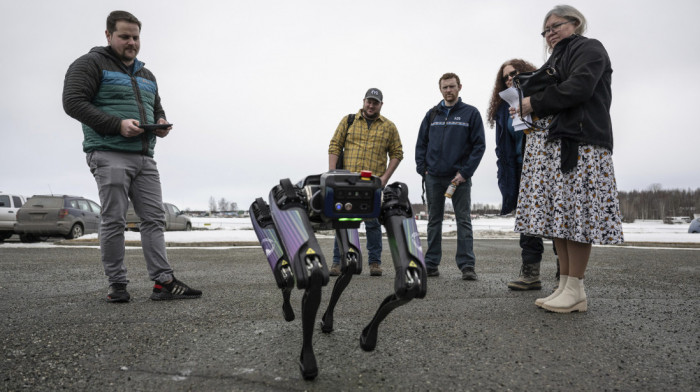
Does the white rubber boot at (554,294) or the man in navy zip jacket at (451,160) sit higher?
the man in navy zip jacket at (451,160)

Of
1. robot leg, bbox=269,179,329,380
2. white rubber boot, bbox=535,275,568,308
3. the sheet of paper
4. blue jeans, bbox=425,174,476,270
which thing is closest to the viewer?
robot leg, bbox=269,179,329,380

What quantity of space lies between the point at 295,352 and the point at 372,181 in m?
0.98

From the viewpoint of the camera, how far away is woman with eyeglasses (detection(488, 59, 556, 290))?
3.80 meters

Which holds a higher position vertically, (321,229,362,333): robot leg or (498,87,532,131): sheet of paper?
(498,87,532,131): sheet of paper

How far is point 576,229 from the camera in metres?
2.80

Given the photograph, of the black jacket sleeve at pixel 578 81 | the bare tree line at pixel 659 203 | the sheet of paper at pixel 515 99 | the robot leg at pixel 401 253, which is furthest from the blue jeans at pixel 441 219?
the bare tree line at pixel 659 203

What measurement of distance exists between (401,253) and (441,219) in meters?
3.28

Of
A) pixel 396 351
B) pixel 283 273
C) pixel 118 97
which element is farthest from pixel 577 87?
pixel 118 97

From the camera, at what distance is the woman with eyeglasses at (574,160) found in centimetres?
278

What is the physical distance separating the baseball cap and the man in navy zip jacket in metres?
0.69

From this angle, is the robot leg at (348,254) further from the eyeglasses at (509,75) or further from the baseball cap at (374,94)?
the baseball cap at (374,94)

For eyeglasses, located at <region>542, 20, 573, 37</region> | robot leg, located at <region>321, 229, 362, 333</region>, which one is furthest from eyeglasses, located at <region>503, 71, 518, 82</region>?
robot leg, located at <region>321, 229, 362, 333</region>

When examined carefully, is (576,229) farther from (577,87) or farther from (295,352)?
(295,352)

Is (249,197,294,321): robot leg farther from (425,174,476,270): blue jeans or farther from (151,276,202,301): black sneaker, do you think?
(425,174,476,270): blue jeans
